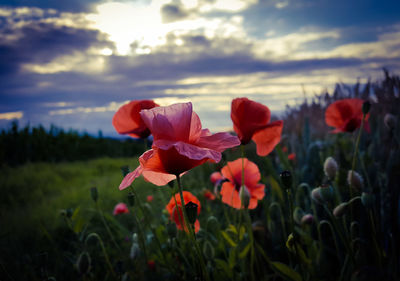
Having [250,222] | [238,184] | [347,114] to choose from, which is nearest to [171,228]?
[250,222]

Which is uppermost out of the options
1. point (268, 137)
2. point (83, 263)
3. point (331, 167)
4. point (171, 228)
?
point (268, 137)

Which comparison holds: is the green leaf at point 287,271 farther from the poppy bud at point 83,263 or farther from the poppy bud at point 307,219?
the poppy bud at point 83,263

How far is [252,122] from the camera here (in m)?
1.17

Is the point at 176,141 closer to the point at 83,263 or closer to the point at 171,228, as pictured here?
the point at 171,228

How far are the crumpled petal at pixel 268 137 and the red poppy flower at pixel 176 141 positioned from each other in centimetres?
50

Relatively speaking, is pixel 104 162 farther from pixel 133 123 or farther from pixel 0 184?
pixel 133 123

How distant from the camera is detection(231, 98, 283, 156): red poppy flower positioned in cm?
113

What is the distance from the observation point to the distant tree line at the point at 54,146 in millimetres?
7207

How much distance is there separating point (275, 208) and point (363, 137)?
142cm

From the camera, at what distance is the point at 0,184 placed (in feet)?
14.5

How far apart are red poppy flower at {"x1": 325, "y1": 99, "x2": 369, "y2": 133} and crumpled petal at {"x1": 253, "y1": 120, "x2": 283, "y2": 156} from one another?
0.59m

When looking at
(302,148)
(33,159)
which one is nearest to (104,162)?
(33,159)

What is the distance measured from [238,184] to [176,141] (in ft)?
2.77

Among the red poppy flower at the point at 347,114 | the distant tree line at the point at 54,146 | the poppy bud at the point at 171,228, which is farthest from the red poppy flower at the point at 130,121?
the distant tree line at the point at 54,146
